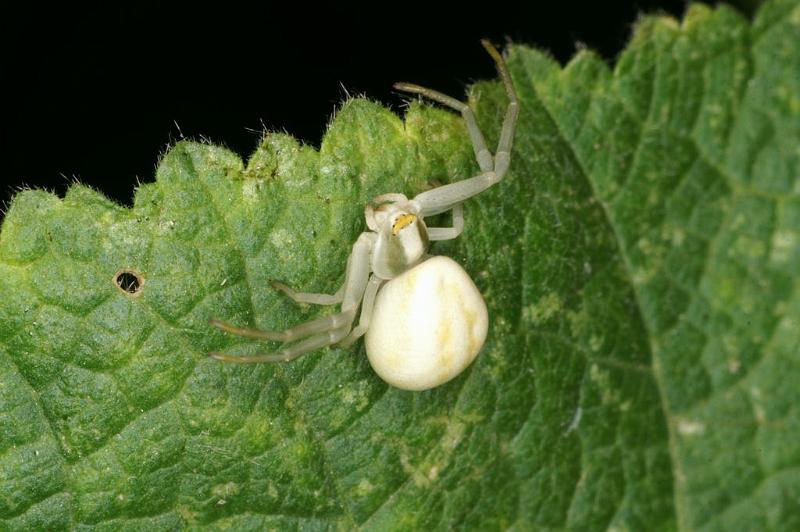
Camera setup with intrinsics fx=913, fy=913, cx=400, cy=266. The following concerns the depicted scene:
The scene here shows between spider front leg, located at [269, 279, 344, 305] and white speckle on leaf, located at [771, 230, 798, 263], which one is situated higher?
spider front leg, located at [269, 279, 344, 305]

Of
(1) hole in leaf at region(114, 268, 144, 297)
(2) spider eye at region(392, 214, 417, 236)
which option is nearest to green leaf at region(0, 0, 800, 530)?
(1) hole in leaf at region(114, 268, 144, 297)

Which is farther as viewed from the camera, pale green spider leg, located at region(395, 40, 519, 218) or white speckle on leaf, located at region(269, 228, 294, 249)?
pale green spider leg, located at region(395, 40, 519, 218)

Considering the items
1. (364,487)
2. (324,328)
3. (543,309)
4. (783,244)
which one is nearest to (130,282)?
(324,328)

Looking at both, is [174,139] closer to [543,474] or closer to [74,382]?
[74,382]

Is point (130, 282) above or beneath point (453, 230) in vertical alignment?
above

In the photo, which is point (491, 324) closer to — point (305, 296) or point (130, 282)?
point (305, 296)

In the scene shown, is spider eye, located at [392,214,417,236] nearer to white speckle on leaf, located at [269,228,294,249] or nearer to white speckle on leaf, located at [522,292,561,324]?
white speckle on leaf, located at [269,228,294,249]

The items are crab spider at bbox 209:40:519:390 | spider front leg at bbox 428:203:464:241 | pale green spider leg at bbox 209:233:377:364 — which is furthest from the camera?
spider front leg at bbox 428:203:464:241
